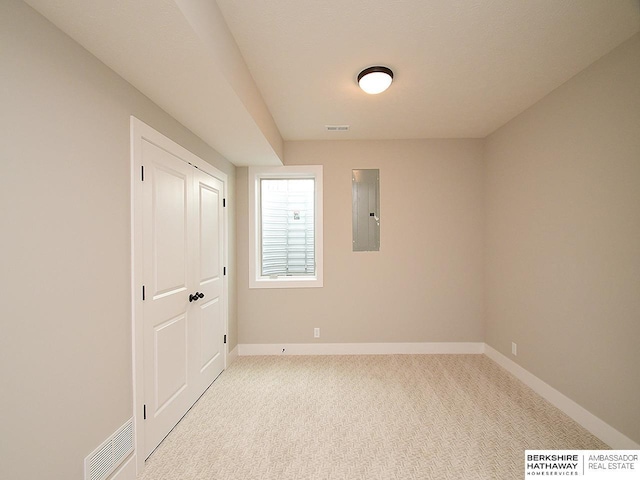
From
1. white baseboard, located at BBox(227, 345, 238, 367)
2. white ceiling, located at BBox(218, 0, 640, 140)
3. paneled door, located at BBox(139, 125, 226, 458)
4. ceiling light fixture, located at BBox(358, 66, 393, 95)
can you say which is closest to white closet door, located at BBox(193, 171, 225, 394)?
paneled door, located at BBox(139, 125, 226, 458)

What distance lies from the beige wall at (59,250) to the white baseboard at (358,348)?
197 cm

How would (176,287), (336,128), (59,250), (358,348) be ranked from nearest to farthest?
(59,250)
(176,287)
(336,128)
(358,348)

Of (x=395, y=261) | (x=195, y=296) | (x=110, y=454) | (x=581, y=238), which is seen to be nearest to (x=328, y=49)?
(x=195, y=296)

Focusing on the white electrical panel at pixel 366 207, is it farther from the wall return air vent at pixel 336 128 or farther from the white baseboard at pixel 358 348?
the white baseboard at pixel 358 348

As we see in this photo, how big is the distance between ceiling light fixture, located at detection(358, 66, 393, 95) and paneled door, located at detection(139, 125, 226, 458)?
5.05 feet

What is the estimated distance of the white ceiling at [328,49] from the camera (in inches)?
50.6

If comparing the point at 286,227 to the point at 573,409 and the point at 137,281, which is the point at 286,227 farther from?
the point at 573,409

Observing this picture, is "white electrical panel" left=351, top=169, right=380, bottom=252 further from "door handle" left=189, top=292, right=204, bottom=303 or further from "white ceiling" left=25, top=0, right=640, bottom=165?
"door handle" left=189, top=292, right=204, bottom=303

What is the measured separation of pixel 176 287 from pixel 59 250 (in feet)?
3.36

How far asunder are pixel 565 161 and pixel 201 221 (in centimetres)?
318

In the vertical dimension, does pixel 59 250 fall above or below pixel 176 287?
above

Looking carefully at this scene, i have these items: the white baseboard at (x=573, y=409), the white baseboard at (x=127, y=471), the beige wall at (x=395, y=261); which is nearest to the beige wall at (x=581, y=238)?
the white baseboard at (x=573, y=409)

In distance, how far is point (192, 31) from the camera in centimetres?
124

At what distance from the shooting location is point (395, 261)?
3559 mm
